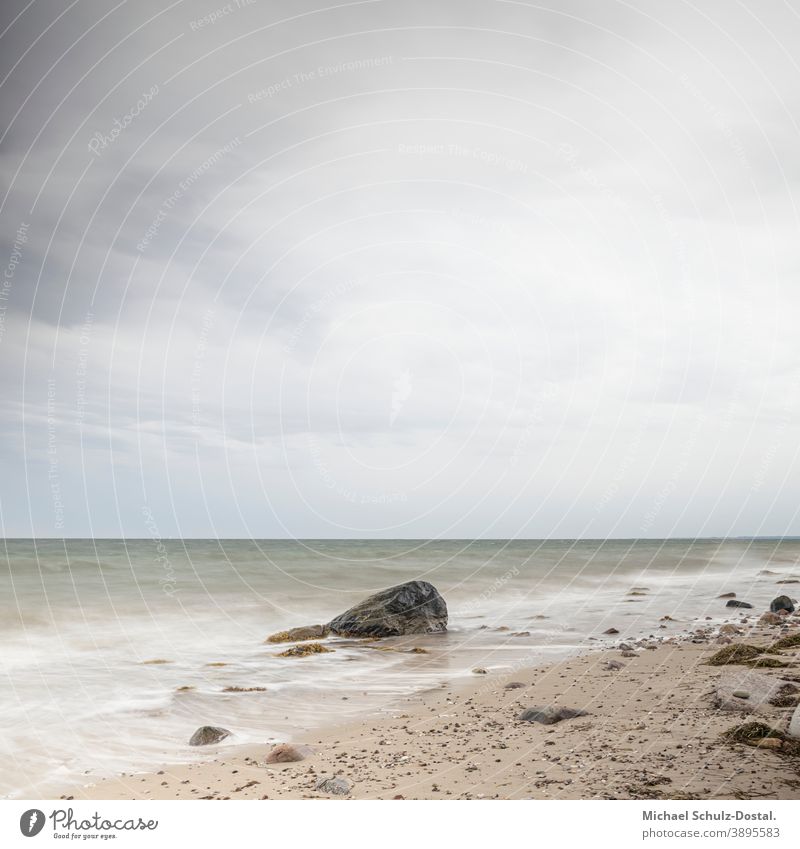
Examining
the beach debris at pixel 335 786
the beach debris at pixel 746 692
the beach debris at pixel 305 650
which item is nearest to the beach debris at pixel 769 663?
the beach debris at pixel 746 692

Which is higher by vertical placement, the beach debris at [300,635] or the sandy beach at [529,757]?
the sandy beach at [529,757]

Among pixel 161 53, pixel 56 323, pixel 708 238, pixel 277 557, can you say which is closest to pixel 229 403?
pixel 56 323

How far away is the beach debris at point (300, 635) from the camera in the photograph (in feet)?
34.5

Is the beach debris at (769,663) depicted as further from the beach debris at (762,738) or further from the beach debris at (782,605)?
the beach debris at (782,605)

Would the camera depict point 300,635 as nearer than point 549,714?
No

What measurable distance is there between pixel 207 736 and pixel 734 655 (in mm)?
5888

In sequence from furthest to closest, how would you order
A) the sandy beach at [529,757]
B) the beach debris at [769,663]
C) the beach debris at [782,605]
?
the beach debris at [782,605] < the beach debris at [769,663] < the sandy beach at [529,757]

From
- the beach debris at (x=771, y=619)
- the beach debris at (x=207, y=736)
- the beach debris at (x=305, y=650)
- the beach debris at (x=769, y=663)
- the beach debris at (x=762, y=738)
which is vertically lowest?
the beach debris at (x=771, y=619)

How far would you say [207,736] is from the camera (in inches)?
215

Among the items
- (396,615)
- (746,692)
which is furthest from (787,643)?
(396,615)

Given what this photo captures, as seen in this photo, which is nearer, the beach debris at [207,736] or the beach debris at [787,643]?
the beach debris at [207,736]
